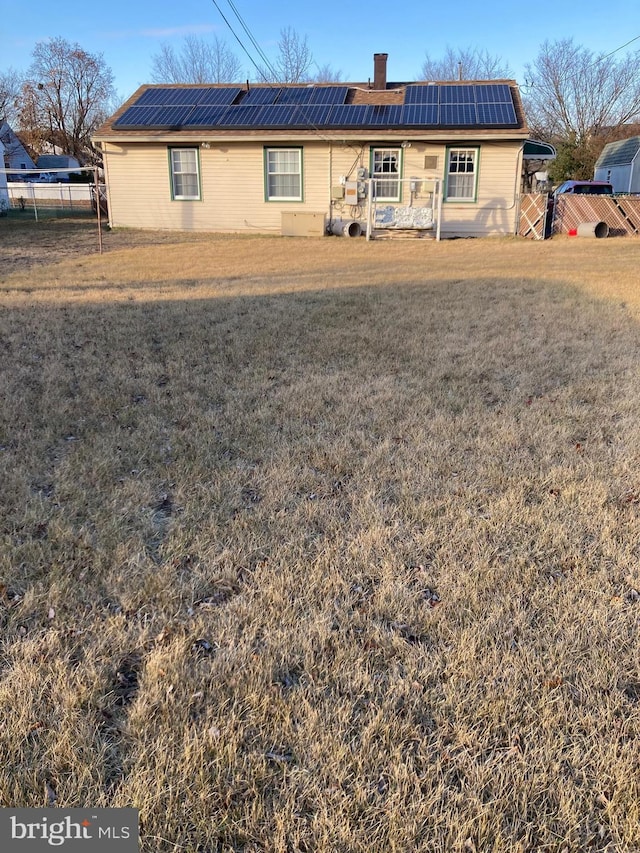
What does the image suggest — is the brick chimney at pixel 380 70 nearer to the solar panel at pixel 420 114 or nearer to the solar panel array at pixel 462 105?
the solar panel array at pixel 462 105

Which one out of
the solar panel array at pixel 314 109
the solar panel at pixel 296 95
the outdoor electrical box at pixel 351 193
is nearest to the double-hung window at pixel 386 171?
the outdoor electrical box at pixel 351 193

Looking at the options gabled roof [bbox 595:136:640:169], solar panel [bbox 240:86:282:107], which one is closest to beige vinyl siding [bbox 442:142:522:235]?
solar panel [bbox 240:86:282:107]

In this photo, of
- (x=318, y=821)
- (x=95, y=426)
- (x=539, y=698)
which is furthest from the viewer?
(x=95, y=426)

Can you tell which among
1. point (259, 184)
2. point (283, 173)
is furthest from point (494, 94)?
point (259, 184)

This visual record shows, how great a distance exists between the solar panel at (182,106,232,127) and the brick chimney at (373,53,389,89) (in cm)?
488

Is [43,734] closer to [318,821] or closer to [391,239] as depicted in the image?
[318,821]

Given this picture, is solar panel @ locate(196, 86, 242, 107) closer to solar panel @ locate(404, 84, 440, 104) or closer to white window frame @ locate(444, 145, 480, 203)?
solar panel @ locate(404, 84, 440, 104)

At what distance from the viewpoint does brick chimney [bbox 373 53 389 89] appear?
19094 mm

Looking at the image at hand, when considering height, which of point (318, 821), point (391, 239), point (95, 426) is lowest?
point (318, 821)

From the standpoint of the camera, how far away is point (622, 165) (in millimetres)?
32406

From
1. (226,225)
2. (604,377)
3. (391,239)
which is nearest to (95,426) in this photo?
(604,377)

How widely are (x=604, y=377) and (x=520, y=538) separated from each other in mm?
2882

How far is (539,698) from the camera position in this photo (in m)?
1.93

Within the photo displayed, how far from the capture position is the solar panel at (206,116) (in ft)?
58.8
